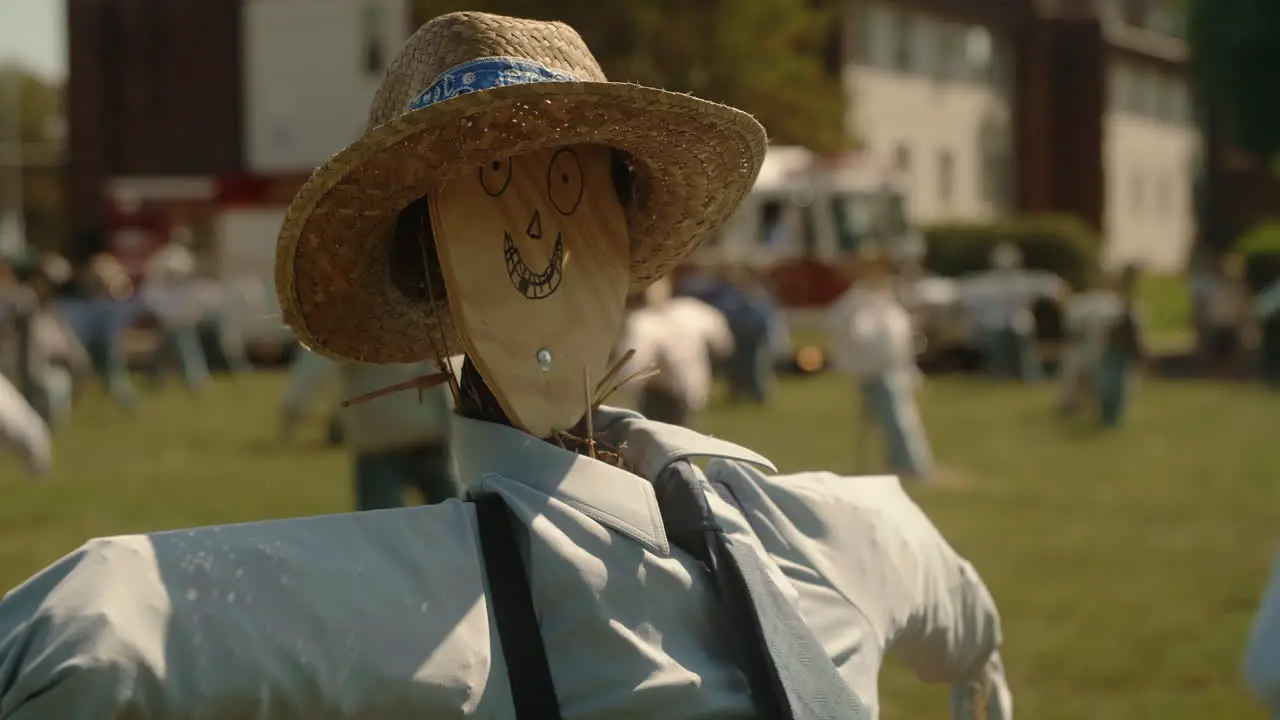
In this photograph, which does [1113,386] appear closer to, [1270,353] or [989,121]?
[1270,353]

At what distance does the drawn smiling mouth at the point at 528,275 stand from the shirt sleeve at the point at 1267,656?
3.45 ft

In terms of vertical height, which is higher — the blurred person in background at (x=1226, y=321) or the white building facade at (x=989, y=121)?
the white building facade at (x=989, y=121)

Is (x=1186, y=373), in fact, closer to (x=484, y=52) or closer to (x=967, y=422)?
(x=967, y=422)

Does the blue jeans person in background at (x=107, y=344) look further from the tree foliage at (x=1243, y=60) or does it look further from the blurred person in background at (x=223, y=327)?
the tree foliage at (x=1243, y=60)

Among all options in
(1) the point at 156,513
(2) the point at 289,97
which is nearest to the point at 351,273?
(1) the point at 156,513

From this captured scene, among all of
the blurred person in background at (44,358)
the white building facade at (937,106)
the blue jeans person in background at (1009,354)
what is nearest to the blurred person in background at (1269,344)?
the blue jeans person in background at (1009,354)

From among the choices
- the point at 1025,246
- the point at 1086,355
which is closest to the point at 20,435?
the point at 1086,355

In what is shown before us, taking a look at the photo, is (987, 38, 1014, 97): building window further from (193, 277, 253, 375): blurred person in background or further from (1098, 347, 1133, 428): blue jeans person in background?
(1098, 347, 1133, 428): blue jeans person in background

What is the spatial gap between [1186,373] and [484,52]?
24.4 m

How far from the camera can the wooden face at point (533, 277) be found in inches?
90.2

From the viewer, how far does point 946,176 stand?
4566cm

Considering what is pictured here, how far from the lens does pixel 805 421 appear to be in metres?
18.7

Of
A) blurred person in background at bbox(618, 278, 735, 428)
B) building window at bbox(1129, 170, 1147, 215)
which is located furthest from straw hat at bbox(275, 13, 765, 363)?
building window at bbox(1129, 170, 1147, 215)

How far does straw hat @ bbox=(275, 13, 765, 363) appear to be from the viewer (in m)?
2.19
